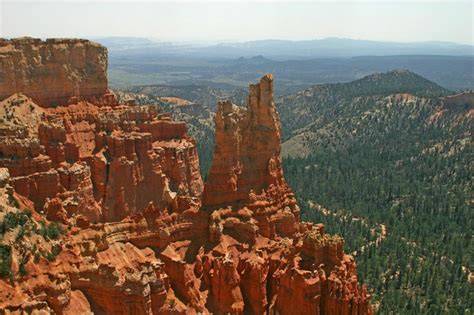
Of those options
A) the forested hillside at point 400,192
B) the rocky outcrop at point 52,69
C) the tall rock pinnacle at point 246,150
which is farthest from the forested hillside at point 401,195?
the rocky outcrop at point 52,69

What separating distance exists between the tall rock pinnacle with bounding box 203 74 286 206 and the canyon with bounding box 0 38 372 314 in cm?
9

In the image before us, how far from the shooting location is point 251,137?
49.8 m

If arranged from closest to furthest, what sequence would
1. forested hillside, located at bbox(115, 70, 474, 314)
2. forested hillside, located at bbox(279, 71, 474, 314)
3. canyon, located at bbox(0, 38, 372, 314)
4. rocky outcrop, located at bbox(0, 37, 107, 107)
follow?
1. canyon, located at bbox(0, 38, 372, 314)
2. rocky outcrop, located at bbox(0, 37, 107, 107)
3. forested hillside, located at bbox(279, 71, 474, 314)
4. forested hillside, located at bbox(115, 70, 474, 314)

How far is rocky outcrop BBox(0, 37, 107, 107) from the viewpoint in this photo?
212ft

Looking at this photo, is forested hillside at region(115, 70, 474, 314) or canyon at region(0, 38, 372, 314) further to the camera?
forested hillside at region(115, 70, 474, 314)

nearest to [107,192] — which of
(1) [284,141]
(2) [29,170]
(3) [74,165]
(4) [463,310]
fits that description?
(3) [74,165]

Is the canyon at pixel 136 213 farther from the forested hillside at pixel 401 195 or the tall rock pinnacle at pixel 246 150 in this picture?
the forested hillside at pixel 401 195

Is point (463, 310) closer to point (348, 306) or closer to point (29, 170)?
point (348, 306)

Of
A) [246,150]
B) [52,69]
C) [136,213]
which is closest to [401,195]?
[52,69]

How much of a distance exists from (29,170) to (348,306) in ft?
93.5

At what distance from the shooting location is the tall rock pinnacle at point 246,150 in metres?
47.0

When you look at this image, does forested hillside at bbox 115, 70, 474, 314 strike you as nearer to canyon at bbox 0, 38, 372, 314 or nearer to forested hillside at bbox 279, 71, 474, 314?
forested hillside at bbox 279, 71, 474, 314

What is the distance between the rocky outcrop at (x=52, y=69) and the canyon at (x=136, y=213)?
0.14 meters

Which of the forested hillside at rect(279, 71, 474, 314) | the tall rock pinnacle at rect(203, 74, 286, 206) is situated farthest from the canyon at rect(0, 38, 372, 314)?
the forested hillside at rect(279, 71, 474, 314)
